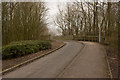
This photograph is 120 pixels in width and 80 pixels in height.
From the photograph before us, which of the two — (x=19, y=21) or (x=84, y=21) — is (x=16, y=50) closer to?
(x=19, y=21)

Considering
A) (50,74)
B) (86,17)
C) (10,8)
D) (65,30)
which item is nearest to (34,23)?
Answer: (10,8)

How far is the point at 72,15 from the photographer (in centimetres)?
4009

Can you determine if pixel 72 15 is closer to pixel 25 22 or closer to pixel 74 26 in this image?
pixel 74 26

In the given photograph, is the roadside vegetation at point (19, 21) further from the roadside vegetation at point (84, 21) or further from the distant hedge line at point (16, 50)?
the roadside vegetation at point (84, 21)

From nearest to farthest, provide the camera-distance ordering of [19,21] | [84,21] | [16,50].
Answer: [16,50] → [19,21] → [84,21]

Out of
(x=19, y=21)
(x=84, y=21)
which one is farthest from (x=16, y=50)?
(x=84, y=21)

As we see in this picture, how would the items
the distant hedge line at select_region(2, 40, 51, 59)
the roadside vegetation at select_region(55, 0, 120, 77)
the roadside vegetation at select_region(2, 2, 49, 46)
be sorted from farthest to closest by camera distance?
the roadside vegetation at select_region(55, 0, 120, 77) < the roadside vegetation at select_region(2, 2, 49, 46) < the distant hedge line at select_region(2, 40, 51, 59)

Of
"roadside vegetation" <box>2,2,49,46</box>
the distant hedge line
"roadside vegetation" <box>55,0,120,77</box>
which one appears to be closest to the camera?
the distant hedge line

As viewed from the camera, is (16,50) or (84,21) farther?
(84,21)

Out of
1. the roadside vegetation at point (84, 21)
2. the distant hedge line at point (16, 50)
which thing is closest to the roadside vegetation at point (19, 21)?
the distant hedge line at point (16, 50)

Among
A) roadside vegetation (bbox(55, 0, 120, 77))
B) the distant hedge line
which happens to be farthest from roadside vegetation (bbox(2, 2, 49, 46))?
roadside vegetation (bbox(55, 0, 120, 77))

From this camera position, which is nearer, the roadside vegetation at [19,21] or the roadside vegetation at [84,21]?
the roadside vegetation at [19,21]

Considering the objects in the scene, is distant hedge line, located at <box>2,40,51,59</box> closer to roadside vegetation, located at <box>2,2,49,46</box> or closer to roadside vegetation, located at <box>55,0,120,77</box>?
roadside vegetation, located at <box>2,2,49,46</box>

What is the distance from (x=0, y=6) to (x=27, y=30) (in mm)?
4350
